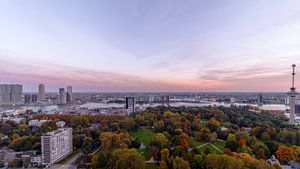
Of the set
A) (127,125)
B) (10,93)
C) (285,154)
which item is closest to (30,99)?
(10,93)

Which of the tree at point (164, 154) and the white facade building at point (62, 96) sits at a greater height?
the white facade building at point (62, 96)

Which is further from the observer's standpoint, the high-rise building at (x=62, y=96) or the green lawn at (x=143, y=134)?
the high-rise building at (x=62, y=96)

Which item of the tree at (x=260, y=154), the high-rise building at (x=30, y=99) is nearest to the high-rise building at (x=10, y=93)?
the high-rise building at (x=30, y=99)

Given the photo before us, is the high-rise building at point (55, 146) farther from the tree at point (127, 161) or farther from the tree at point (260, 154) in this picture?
the tree at point (260, 154)

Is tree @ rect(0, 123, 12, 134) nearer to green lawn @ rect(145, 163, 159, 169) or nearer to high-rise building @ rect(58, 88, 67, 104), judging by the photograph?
green lawn @ rect(145, 163, 159, 169)

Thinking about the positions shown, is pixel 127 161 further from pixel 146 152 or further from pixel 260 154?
pixel 260 154

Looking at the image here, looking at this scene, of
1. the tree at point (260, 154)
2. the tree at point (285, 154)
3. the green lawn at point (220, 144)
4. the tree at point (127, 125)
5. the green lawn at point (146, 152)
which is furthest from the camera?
the tree at point (127, 125)

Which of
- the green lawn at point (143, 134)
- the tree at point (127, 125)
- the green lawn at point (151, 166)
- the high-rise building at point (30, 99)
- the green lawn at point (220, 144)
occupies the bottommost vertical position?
the green lawn at point (151, 166)

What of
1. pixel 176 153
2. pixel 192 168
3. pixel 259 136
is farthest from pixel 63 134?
pixel 259 136
